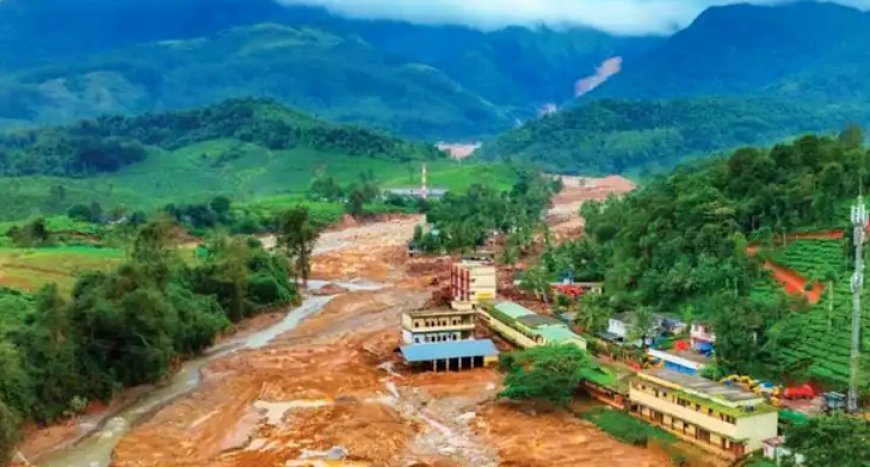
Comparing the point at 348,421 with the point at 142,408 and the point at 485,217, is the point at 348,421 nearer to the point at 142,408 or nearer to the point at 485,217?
the point at 142,408

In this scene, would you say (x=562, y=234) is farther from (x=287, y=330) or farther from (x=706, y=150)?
(x=706, y=150)

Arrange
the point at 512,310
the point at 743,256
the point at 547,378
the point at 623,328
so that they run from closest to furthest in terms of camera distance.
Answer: the point at 547,378 < the point at 623,328 < the point at 743,256 < the point at 512,310

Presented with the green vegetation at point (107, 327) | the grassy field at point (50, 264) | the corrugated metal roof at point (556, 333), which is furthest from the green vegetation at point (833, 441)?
the grassy field at point (50, 264)

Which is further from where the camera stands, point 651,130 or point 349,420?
point 651,130

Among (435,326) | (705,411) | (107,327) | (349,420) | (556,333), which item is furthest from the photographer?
(435,326)

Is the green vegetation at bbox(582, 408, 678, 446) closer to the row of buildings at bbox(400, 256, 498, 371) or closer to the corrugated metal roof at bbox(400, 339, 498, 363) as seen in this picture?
the corrugated metal roof at bbox(400, 339, 498, 363)

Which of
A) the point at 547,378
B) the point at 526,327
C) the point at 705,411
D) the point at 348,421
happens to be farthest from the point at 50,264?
the point at 705,411
